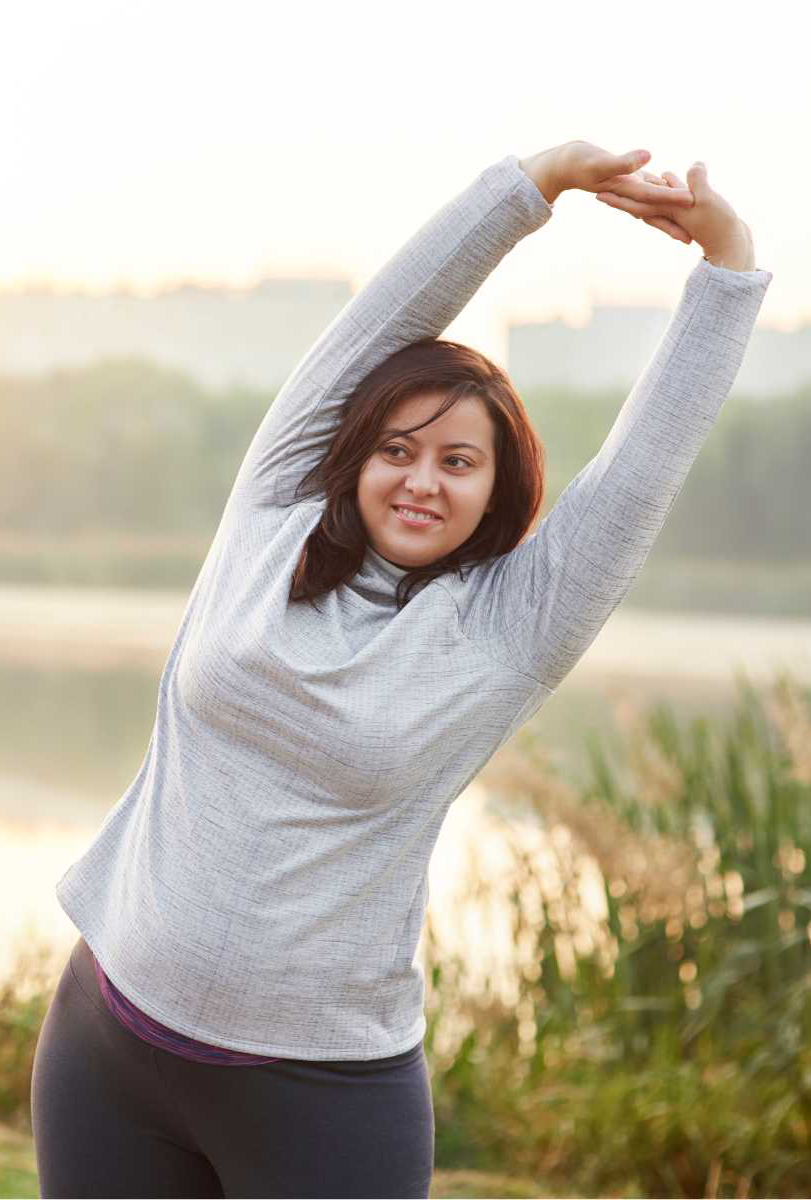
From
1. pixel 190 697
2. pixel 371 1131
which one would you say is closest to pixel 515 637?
pixel 190 697

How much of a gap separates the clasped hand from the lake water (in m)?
2.30

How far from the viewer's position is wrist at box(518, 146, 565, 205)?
125cm

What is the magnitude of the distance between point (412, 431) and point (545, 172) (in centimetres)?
27

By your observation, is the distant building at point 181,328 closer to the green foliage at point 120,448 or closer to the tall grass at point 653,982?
the green foliage at point 120,448

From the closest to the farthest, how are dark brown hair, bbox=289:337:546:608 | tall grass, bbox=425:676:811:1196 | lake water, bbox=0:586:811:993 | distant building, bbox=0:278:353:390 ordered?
dark brown hair, bbox=289:337:546:608
tall grass, bbox=425:676:811:1196
lake water, bbox=0:586:811:993
distant building, bbox=0:278:353:390

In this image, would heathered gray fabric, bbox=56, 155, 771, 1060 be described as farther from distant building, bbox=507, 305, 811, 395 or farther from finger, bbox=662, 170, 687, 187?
distant building, bbox=507, 305, 811, 395

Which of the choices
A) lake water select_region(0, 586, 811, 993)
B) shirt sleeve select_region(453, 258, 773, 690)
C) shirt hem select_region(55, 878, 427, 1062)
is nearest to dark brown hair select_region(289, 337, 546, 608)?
shirt sleeve select_region(453, 258, 773, 690)

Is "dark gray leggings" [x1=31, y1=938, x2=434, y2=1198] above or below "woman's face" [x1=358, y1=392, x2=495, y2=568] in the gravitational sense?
below

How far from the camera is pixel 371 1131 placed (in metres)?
1.18

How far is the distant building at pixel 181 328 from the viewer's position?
445 centimetres

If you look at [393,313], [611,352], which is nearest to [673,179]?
[393,313]

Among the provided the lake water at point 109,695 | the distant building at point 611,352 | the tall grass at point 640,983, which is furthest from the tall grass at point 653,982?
the distant building at point 611,352

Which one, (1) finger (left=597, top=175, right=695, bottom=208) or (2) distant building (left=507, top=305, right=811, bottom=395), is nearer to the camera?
(1) finger (left=597, top=175, right=695, bottom=208)

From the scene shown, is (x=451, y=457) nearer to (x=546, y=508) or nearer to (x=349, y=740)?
(x=349, y=740)
